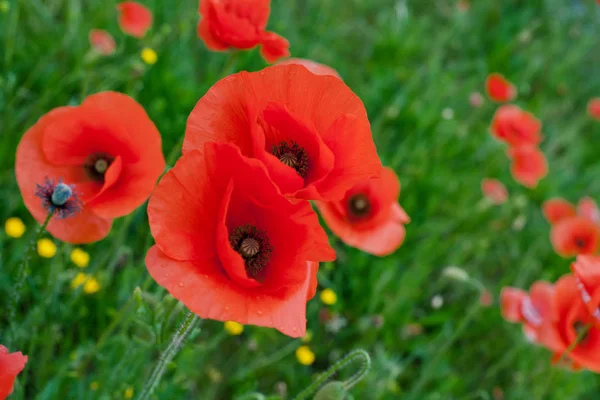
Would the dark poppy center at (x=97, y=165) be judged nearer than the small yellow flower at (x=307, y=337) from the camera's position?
Yes

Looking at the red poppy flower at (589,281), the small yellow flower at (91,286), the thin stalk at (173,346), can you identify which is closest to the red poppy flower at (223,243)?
the thin stalk at (173,346)

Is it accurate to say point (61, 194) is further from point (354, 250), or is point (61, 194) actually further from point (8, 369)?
point (354, 250)

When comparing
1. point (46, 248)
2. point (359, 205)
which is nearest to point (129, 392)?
point (46, 248)

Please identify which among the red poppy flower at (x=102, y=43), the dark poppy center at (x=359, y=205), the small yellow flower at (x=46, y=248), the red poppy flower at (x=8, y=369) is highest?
the red poppy flower at (x=8, y=369)

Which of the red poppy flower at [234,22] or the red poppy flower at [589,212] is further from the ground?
the red poppy flower at [234,22]

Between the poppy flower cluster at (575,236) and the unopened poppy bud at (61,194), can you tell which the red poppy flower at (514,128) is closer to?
the poppy flower cluster at (575,236)

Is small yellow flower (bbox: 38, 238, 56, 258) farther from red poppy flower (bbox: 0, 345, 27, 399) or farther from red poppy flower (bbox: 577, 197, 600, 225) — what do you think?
red poppy flower (bbox: 577, 197, 600, 225)

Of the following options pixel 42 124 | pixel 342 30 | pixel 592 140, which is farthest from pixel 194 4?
pixel 592 140

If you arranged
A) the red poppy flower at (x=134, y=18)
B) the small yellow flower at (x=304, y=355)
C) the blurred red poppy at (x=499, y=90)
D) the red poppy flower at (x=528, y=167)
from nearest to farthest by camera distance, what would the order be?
the small yellow flower at (x=304, y=355), the red poppy flower at (x=134, y=18), the red poppy flower at (x=528, y=167), the blurred red poppy at (x=499, y=90)

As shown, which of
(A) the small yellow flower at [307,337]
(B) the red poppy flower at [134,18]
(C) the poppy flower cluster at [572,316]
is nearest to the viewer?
(C) the poppy flower cluster at [572,316]
